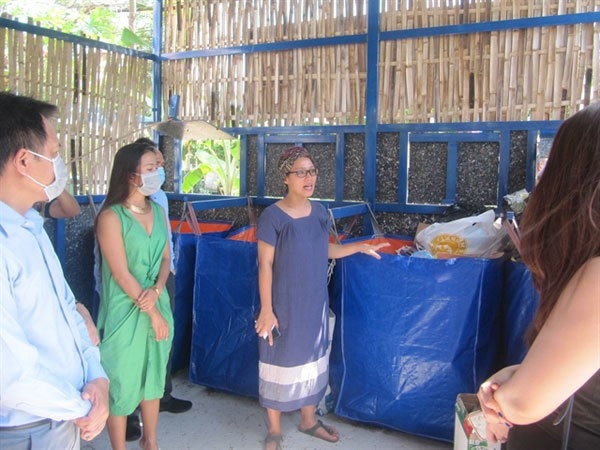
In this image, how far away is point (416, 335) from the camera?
2.67 meters

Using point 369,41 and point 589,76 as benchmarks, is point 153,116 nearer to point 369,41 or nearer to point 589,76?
point 369,41

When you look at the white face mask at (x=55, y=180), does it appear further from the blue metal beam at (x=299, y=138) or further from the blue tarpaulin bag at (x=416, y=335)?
the blue metal beam at (x=299, y=138)

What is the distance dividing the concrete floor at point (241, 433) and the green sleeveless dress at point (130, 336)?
50cm

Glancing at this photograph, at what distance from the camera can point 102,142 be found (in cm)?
404

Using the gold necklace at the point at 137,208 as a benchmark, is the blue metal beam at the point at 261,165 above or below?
above

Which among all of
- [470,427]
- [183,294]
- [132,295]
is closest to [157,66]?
[183,294]

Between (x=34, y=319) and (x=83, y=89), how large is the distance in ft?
10.0

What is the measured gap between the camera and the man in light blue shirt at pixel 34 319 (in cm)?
118

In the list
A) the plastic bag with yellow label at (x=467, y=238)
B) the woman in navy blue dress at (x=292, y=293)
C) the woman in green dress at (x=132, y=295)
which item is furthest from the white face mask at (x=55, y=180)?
the plastic bag with yellow label at (x=467, y=238)

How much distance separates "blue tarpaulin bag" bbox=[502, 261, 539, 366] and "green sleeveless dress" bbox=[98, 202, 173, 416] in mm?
1761

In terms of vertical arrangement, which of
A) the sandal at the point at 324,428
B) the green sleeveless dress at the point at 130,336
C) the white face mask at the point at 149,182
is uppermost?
the white face mask at the point at 149,182

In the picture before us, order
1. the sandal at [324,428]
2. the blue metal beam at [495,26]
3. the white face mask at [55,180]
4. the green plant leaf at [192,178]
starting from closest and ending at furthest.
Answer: the white face mask at [55,180] < the sandal at [324,428] < the blue metal beam at [495,26] < the green plant leaf at [192,178]

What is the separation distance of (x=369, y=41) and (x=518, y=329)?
2207 millimetres

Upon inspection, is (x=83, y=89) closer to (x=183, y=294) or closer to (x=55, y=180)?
(x=183, y=294)
